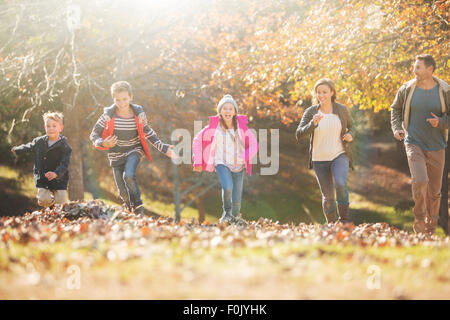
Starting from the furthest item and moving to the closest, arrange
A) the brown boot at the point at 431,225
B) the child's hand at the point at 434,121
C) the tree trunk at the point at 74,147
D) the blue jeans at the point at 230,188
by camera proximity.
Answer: the tree trunk at the point at 74,147 < the blue jeans at the point at 230,188 < the brown boot at the point at 431,225 < the child's hand at the point at 434,121

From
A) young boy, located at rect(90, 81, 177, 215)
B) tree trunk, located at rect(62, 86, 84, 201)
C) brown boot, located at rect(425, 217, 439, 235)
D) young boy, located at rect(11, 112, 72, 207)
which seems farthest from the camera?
tree trunk, located at rect(62, 86, 84, 201)

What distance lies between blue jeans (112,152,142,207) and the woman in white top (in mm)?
2644

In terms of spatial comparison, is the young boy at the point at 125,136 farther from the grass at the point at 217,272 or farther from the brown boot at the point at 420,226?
the brown boot at the point at 420,226

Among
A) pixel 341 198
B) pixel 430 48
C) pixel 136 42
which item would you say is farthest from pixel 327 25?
pixel 341 198

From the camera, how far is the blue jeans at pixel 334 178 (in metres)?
6.85

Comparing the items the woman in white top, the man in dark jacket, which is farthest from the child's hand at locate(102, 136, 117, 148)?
the man in dark jacket

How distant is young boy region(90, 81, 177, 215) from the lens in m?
7.52

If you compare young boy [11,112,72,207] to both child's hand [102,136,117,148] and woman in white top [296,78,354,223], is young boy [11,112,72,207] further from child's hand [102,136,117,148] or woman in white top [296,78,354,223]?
woman in white top [296,78,354,223]

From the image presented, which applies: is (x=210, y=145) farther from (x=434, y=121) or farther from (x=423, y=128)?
(x=434, y=121)

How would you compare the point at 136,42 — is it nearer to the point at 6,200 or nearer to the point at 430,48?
the point at 430,48

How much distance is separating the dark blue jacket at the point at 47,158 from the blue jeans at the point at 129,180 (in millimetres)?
1028

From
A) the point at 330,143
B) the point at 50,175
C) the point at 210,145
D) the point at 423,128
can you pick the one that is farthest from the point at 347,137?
the point at 50,175

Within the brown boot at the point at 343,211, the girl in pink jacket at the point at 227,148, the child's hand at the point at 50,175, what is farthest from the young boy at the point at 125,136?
the brown boot at the point at 343,211

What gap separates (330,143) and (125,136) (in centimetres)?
325
